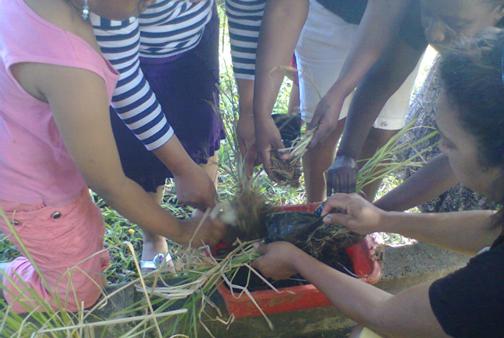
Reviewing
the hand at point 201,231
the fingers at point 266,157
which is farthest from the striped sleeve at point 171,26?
the hand at point 201,231

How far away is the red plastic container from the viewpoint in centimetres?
154

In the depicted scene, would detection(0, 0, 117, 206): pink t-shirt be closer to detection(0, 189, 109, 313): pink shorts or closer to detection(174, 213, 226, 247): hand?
detection(0, 189, 109, 313): pink shorts

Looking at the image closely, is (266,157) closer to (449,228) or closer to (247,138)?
(247,138)

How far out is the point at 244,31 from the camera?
5.73ft

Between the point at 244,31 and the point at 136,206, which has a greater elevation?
the point at 244,31

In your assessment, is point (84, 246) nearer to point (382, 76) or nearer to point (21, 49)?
point (21, 49)

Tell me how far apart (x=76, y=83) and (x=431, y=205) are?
1.74m

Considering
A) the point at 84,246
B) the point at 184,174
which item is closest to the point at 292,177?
the point at 184,174

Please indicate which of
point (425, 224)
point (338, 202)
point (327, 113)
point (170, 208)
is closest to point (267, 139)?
point (327, 113)

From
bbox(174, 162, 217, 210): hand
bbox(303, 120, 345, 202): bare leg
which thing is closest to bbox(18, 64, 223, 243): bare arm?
bbox(174, 162, 217, 210): hand

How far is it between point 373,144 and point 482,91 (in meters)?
1.09

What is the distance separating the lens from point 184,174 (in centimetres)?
153

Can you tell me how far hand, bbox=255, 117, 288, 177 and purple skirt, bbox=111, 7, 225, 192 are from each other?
0.73ft

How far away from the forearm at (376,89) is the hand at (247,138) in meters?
0.35
